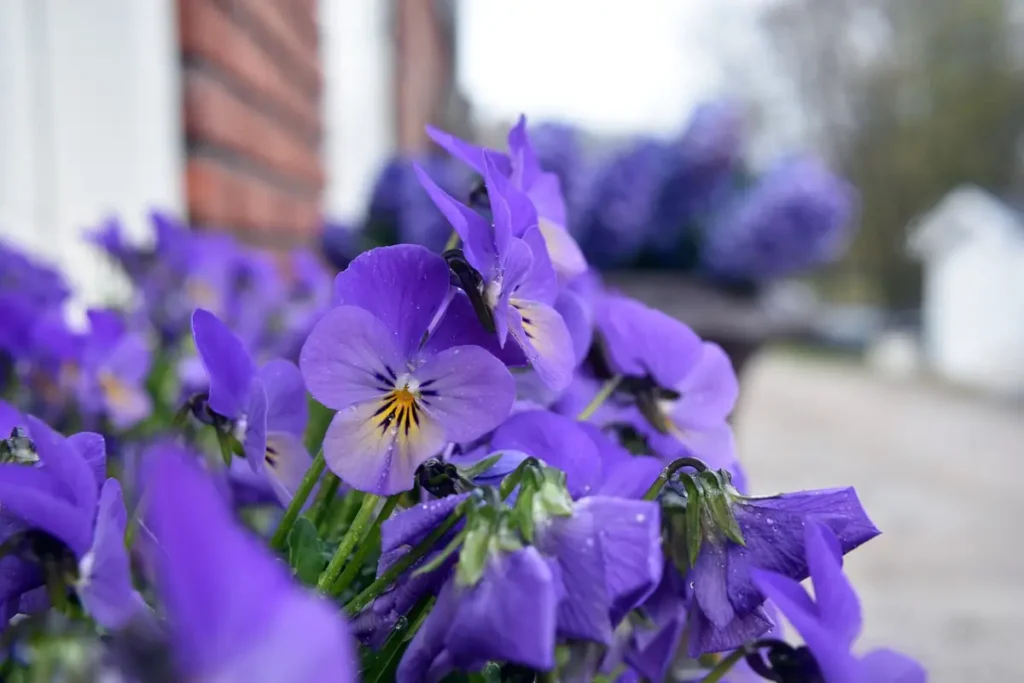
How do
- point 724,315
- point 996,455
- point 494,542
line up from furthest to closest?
1. point 996,455
2. point 724,315
3. point 494,542

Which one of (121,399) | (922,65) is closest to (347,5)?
(121,399)

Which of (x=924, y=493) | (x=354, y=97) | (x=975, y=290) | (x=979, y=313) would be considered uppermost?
(x=354, y=97)

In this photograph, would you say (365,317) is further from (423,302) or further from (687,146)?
(687,146)

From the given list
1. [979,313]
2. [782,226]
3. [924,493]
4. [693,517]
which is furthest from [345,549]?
[979,313]

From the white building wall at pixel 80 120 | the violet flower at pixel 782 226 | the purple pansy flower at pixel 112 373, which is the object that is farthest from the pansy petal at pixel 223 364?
the violet flower at pixel 782 226

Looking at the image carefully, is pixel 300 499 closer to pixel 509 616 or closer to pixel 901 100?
pixel 509 616

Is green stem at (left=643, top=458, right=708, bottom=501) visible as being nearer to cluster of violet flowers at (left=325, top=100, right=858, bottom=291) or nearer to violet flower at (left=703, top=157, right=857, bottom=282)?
cluster of violet flowers at (left=325, top=100, right=858, bottom=291)
